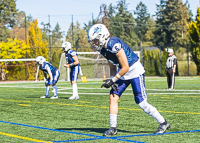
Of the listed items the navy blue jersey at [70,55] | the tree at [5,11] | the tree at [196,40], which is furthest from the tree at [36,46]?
the navy blue jersey at [70,55]

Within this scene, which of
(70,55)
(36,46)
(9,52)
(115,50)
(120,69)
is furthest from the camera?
(36,46)

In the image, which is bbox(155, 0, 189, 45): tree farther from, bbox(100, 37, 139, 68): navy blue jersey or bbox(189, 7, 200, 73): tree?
bbox(100, 37, 139, 68): navy blue jersey

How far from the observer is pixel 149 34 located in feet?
271

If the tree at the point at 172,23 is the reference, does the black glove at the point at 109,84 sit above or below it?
below

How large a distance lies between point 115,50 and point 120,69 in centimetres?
38

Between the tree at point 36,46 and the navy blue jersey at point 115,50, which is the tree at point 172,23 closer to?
the tree at point 36,46

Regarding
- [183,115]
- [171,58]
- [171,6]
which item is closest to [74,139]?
[183,115]

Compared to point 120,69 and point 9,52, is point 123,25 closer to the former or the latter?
point 9,52

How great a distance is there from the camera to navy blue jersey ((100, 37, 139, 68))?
5.14m

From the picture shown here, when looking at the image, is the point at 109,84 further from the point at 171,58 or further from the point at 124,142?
the point at 171,58

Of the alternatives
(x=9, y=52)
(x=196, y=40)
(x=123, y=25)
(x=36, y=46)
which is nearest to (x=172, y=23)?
(x=123, y=25)

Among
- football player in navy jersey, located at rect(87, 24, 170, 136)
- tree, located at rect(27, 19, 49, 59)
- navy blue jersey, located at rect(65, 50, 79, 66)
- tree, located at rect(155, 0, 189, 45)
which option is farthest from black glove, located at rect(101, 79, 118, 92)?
tree, located at rect(155, 0, 189, 45)

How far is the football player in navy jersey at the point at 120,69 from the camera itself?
516 cm

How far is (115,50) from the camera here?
5117 mm
